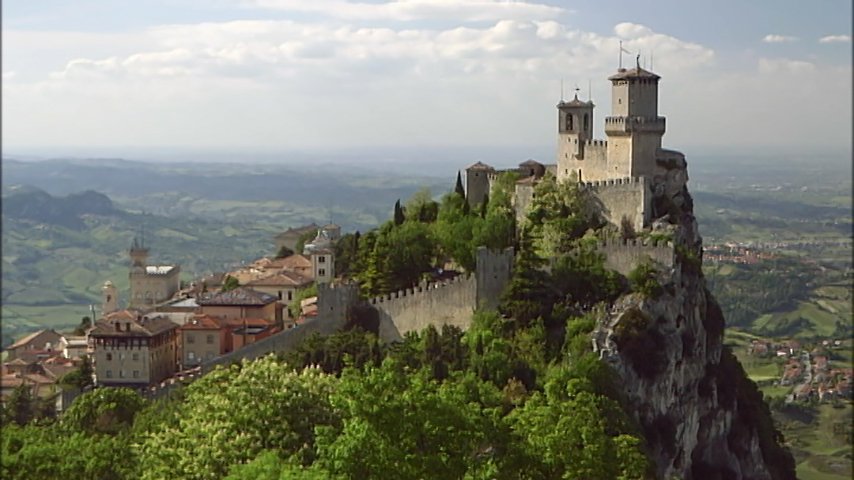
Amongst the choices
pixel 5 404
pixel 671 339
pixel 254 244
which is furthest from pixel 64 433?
pixel 254 244

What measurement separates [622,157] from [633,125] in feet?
4.68

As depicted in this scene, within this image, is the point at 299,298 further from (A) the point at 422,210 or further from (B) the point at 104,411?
(B) the point at 104,411

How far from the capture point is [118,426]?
3634 centimetres

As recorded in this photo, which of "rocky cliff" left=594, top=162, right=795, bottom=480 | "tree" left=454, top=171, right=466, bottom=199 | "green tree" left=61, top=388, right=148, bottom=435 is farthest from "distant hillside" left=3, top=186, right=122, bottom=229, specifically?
"rocky cliff" left=594, top=162, right=795, bottom=480

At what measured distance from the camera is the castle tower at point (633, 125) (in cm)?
4722

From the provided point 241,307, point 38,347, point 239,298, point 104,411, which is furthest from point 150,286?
point 104,411

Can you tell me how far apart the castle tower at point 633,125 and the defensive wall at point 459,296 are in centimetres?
784

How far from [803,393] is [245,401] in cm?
6072

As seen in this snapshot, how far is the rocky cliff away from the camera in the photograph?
39.7m

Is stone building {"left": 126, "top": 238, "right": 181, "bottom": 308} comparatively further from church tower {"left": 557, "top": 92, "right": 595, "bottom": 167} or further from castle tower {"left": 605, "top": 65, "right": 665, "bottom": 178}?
castle tower {"left": 605, "top": 65, "right": 665, "bottom": 178}

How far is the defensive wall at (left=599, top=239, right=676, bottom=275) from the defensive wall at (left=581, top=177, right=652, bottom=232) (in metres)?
2.86

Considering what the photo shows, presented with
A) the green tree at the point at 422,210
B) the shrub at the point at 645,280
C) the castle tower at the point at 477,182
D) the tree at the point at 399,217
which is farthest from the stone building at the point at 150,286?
the shrub at the point at 645,280

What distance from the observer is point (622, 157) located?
47.5 metres

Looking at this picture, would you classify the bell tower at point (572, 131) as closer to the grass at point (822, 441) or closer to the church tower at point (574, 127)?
the church tower at point (574, 127)
